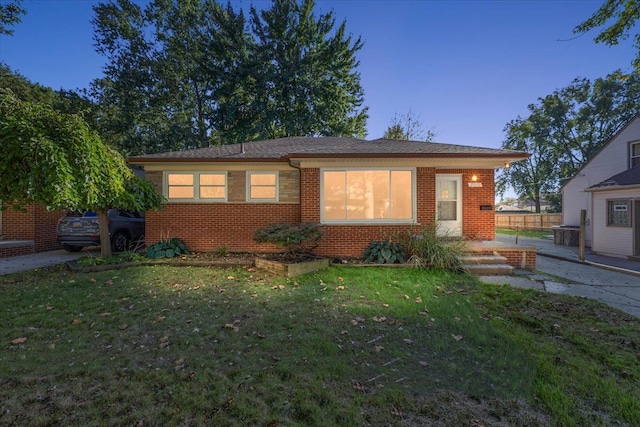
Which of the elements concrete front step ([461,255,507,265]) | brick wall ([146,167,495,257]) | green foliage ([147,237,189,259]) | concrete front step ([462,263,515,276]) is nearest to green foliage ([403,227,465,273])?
concrete front step ([461,255,507,265])

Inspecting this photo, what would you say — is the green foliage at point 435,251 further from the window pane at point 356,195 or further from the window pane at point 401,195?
the window pane at point 356,195

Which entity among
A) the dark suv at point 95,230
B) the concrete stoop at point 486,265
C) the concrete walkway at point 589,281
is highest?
the dark suv at point 95,230

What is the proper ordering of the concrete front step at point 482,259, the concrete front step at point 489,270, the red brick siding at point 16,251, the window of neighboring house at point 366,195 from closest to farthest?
the concrete front step at point 489,270
the concrete front step at point 482,259
the window of neighboring house at point 366,195
the red brick siding at point 16,251

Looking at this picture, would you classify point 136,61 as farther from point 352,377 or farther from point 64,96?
point 352,377

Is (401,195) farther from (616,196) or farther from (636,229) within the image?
(616,196)

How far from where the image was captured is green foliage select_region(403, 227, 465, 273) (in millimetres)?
6629

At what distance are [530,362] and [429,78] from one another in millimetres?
15644

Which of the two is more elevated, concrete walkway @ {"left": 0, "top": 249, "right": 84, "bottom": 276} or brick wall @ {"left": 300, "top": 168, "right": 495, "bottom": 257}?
brick wall @ {"left": 300, "top": 168, "right": 495, "bottom": 257}

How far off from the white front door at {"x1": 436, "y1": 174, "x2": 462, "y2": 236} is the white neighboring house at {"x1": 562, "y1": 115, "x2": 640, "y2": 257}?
256 inches

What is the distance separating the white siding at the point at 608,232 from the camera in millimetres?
9484

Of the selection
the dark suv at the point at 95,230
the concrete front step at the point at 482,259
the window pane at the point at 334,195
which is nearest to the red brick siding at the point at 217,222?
the dark suv at the point at 95,230

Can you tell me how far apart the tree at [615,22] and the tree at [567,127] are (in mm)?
21692

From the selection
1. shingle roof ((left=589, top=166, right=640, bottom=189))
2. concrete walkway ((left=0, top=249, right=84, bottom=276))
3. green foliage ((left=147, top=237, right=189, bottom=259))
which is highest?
shingle roof ((left=589, top=166, right=640, bottom=189))

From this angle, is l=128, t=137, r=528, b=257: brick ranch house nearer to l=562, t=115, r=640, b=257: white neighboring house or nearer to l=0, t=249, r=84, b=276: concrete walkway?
l=0, t=249, r=84, b=276: concrete walkway
